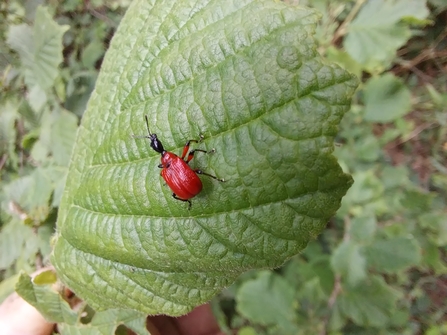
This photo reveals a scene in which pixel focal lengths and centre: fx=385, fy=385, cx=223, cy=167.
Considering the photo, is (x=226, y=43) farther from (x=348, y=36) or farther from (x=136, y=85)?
(x=348, y=36)

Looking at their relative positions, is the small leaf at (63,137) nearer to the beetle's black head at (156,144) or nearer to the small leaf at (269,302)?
the beetle's black head at (156,144)

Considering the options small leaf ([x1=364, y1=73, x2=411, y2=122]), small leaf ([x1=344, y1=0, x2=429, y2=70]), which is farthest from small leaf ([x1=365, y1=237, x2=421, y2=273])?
small leaf ([x1=344, y1=0, x2=429, y2=70])

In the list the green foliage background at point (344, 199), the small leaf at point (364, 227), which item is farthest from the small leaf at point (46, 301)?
the small leaf at point (364, 227)

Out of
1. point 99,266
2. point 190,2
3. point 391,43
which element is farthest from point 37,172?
point 391,43

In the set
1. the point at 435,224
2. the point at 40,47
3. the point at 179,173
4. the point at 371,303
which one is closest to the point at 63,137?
the point at 40,47

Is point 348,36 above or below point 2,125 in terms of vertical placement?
below

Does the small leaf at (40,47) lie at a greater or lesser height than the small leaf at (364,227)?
greater
